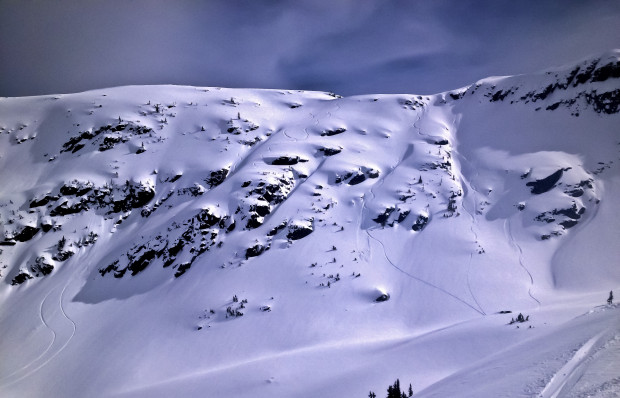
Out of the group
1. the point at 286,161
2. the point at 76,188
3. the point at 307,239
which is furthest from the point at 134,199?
the point at 307,239

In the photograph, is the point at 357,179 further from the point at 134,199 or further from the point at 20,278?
the point at 20,278

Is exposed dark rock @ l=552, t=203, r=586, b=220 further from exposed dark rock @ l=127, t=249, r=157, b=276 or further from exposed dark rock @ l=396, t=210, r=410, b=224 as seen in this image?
exposed dark rock @ l=127, t=249, r=157, b=276

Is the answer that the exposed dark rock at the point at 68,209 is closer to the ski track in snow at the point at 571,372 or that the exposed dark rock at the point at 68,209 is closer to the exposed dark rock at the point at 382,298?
the exposed dark rock at the point at 382,298

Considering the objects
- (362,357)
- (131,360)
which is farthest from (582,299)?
(131,360)

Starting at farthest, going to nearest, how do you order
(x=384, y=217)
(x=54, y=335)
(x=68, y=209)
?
(x=68, y=209) < (x=384, y=217) < (x=54, y=335)

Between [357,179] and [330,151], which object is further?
[330,151]

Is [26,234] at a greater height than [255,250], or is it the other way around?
[26,234]
